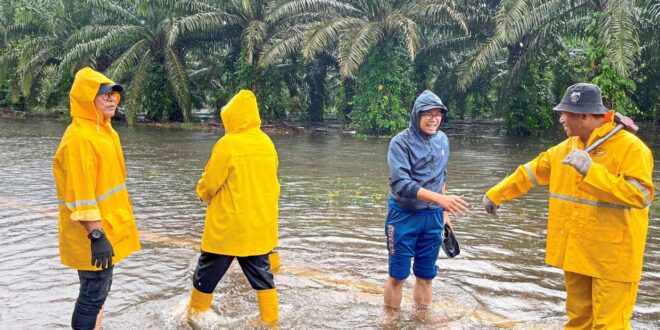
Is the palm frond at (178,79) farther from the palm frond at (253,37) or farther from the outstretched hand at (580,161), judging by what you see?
the outstretched hand at (580,161)

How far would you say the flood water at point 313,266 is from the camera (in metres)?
4.69

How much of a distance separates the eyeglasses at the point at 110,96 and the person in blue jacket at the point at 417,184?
6.19 ft

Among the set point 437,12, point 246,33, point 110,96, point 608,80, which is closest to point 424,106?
point 110,96

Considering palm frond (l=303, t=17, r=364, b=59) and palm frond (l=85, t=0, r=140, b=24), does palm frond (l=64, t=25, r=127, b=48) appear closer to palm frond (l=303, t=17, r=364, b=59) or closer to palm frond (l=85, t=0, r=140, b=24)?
palm frond (l=85, t=0, r=140, b=24)

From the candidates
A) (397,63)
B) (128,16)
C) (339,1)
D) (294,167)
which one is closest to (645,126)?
(397,63)

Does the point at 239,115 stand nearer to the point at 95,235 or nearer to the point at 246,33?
the point at 95,235

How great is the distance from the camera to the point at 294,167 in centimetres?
1349

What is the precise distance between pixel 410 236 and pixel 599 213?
1352 mm

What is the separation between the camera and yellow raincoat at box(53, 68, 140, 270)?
3.59 metres

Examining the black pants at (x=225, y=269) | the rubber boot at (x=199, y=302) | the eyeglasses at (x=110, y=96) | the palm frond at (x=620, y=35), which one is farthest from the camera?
the palm frond at (x=620, y=35)

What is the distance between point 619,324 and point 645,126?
26.2 meters

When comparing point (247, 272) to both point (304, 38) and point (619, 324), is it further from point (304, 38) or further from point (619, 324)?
point (304, 38)

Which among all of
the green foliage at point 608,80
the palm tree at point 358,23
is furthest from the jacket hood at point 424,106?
the palm tree at point 358,23

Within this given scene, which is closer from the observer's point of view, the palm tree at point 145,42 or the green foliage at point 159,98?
the palm tree at point 145,42
